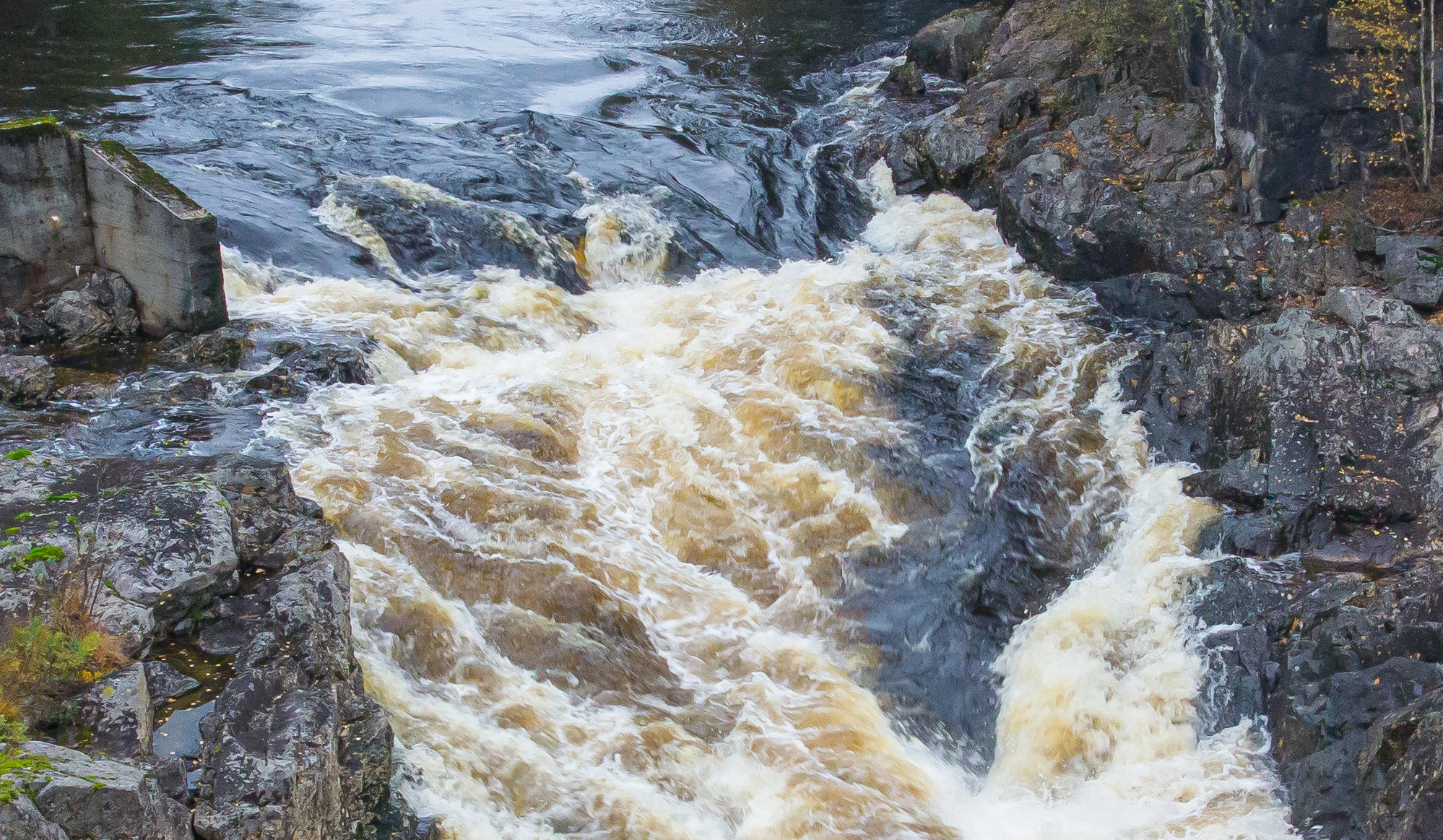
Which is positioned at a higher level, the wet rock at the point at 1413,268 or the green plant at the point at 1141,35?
the green plant at the point at 1141,35

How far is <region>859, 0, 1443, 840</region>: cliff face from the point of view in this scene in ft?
26.8

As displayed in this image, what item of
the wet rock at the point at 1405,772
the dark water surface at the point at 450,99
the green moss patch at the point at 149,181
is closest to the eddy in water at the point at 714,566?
the wet rock at the point at 1405,772

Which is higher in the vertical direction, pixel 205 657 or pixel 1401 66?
pixel 1401 66

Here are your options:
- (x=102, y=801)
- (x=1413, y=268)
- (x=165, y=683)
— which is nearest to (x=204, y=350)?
(x=165, y=683)

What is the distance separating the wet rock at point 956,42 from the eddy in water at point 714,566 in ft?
30.6

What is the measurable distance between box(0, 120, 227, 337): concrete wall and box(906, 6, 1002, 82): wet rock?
15557 mm

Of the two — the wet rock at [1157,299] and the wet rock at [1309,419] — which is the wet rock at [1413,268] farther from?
the wet rock at [1157,299]

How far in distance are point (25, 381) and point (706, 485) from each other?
6746mm

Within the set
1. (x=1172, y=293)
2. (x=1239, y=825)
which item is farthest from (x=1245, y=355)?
(x=1239, y=825)

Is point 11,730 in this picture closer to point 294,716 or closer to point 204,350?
point 294,716

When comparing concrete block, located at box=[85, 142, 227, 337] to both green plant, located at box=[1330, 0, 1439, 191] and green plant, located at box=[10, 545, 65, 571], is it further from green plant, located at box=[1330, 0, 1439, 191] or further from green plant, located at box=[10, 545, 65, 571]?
green plant, located at box=[1330, 0, 1439, 191]

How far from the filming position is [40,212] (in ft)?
38.1

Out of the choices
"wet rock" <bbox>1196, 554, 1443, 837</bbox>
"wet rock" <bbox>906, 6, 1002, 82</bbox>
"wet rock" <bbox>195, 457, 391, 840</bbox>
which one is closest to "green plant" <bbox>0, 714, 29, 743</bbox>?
"wet rock" <bbox>195, 457, 391, 840</bbox>

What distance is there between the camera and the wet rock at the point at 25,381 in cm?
1060
